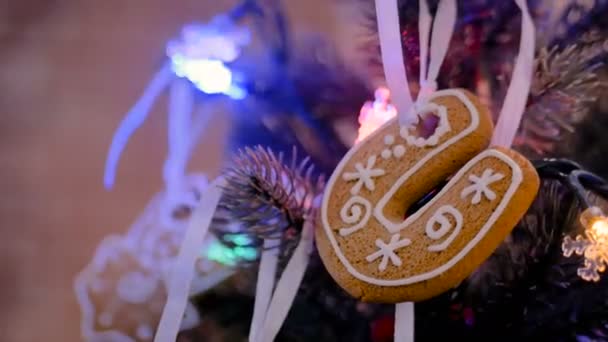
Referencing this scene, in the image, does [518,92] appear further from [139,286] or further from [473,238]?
[139,286]

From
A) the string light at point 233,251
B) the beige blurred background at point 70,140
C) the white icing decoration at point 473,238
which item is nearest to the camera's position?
the white icing decoration at point 473,238

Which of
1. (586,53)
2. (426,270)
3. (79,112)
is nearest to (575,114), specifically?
(586,53)

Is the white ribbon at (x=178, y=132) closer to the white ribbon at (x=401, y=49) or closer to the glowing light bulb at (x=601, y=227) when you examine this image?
the white ribbon at (x=401, y=49)

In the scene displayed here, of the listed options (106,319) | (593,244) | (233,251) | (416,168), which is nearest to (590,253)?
(593,244)

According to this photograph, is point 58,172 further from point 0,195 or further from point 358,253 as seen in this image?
point 358,253

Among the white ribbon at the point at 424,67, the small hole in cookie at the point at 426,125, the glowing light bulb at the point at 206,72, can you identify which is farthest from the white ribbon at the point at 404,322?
the glowing light bulb at the point at 206,72

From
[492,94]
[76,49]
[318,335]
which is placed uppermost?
[76,49]

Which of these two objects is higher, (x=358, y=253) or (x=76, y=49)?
(x=76, y=49)
